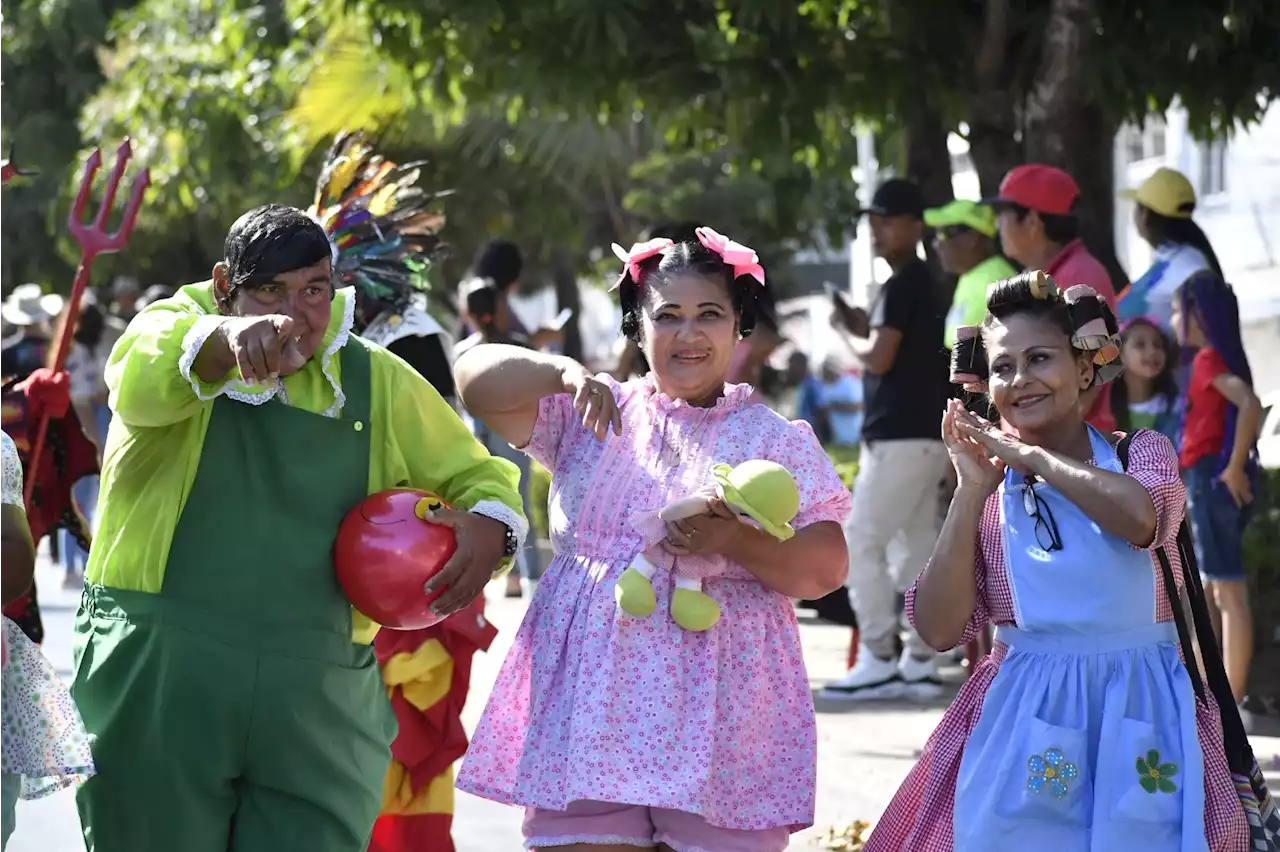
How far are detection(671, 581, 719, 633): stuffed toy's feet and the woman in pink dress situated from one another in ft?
0.20

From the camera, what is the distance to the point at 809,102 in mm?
8680

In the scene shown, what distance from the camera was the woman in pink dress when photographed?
3.90m

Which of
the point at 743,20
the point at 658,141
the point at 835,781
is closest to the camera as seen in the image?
the point at 835,781

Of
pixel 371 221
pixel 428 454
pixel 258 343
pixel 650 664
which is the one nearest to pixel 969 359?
pixel 650 664

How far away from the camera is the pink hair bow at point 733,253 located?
13.5 feet

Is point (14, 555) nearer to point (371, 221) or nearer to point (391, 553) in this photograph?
point (391, 553)

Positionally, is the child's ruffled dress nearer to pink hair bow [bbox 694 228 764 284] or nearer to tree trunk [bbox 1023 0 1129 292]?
pink hair bow [bbox 694 228 764 284]

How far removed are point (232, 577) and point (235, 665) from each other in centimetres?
17

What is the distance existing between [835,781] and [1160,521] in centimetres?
321

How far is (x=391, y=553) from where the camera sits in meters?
3.64

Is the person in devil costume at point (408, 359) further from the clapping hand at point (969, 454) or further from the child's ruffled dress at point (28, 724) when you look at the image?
the clapping hand at point (969, 454)

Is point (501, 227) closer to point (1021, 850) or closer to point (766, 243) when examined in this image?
point (766, 243)

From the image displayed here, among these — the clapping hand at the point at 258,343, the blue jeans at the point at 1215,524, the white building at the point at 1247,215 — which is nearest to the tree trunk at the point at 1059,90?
the blue jeans at the point at 1215,524

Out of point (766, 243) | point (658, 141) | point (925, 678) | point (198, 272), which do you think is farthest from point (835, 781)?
point (198, 272)
